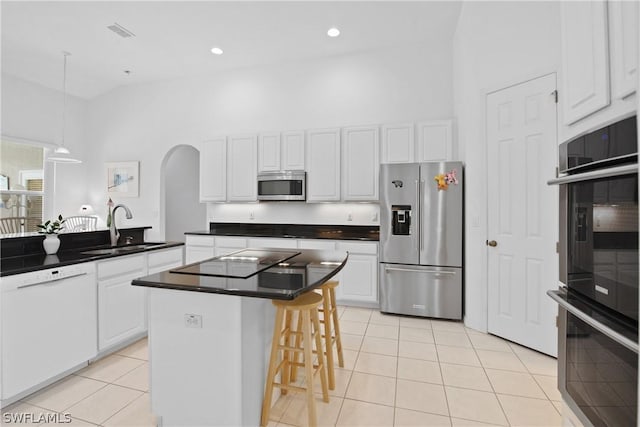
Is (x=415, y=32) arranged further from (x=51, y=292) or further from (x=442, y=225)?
(x=51, y=292)

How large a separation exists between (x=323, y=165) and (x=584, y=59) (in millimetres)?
3215

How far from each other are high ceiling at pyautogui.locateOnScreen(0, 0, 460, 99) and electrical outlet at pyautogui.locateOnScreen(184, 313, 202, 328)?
11.5 ft

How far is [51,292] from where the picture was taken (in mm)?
2131

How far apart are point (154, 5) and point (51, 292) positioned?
3333 millimetres

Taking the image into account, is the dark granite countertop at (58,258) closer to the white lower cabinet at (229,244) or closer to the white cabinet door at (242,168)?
the white lower cabinet at (229,244)

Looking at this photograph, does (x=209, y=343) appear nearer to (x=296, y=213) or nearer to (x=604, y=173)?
(x=604, y=173)

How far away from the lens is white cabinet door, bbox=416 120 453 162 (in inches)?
155

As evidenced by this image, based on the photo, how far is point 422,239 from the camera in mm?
3613

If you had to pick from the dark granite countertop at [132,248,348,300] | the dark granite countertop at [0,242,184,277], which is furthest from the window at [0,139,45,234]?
the dark granite countertop at [132,248,348,300]

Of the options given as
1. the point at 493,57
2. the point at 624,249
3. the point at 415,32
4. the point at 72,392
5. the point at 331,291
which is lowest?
the point at 72,392

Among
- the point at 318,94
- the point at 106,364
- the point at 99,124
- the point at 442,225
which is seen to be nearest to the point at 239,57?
the point at 318,94

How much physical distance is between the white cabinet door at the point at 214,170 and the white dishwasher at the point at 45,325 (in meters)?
2.68

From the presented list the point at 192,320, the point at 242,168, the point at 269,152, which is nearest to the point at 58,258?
the point at 192,320

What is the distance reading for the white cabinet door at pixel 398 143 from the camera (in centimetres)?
406
